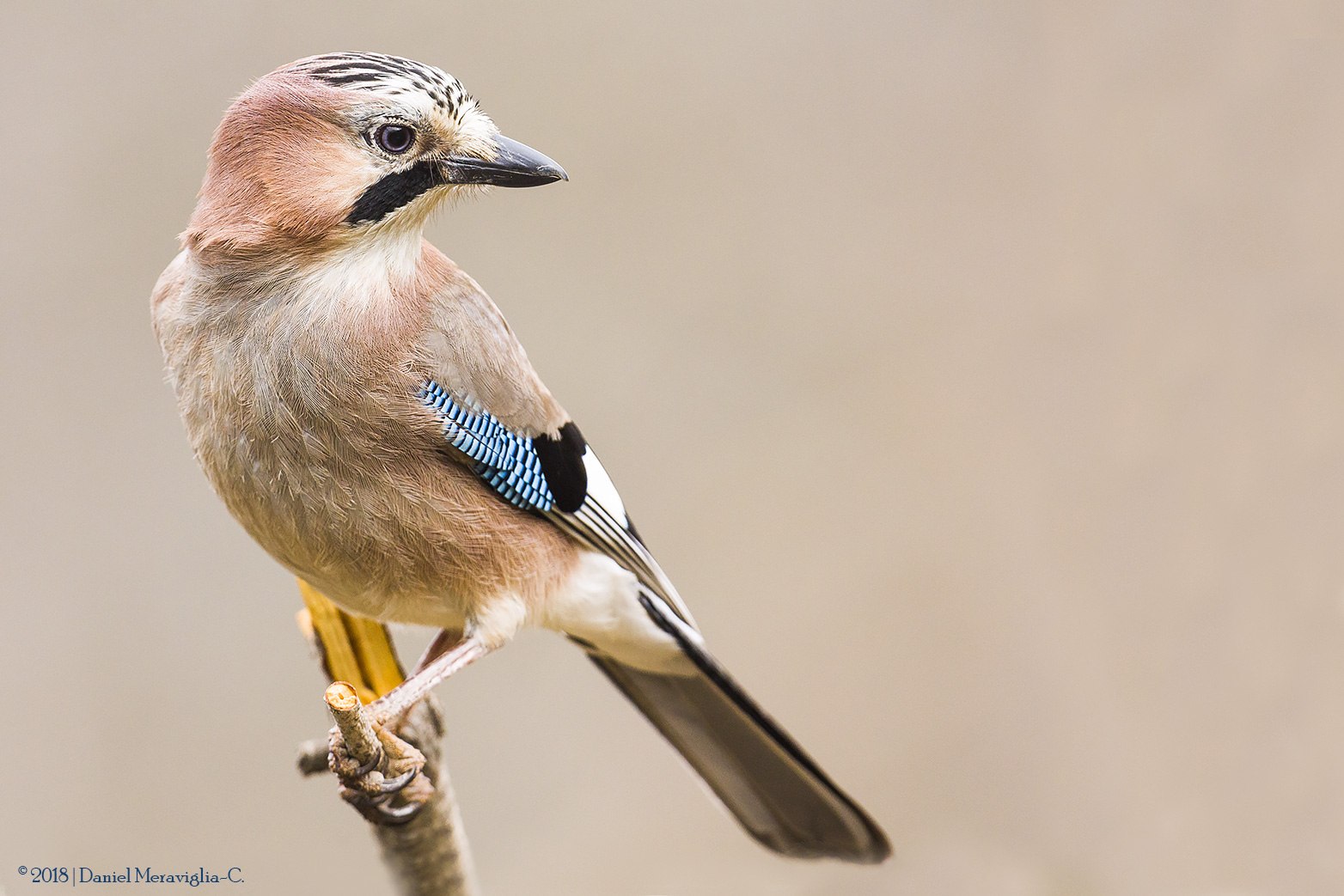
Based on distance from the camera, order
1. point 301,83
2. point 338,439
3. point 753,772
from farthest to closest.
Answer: point 753,772
point 338,439
point 301,83

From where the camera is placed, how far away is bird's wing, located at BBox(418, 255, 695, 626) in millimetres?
2492

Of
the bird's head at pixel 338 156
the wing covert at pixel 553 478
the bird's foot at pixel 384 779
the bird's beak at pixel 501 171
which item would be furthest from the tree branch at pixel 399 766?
the bird's beak at pixel 501 171

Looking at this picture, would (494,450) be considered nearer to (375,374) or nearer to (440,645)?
(375,374)

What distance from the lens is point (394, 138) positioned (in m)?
2.23

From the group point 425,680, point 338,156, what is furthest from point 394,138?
point 425,680

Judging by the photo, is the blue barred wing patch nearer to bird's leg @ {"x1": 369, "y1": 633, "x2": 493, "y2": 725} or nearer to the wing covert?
the wing covert

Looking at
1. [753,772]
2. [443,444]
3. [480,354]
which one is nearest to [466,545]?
[443,444]

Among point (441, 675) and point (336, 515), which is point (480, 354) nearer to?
point (336, 515)

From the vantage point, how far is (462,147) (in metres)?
2.28

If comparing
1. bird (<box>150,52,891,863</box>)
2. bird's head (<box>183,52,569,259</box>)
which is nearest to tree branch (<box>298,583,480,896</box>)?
bird (<box>150,52,891,863</box>)

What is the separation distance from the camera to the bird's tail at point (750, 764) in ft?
10.3

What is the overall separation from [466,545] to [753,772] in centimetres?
119

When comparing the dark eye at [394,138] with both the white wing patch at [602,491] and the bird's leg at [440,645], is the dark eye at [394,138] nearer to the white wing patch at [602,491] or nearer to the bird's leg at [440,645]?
the white wing patch at [602,491]

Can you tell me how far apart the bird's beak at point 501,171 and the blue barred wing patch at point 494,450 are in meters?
0.43
